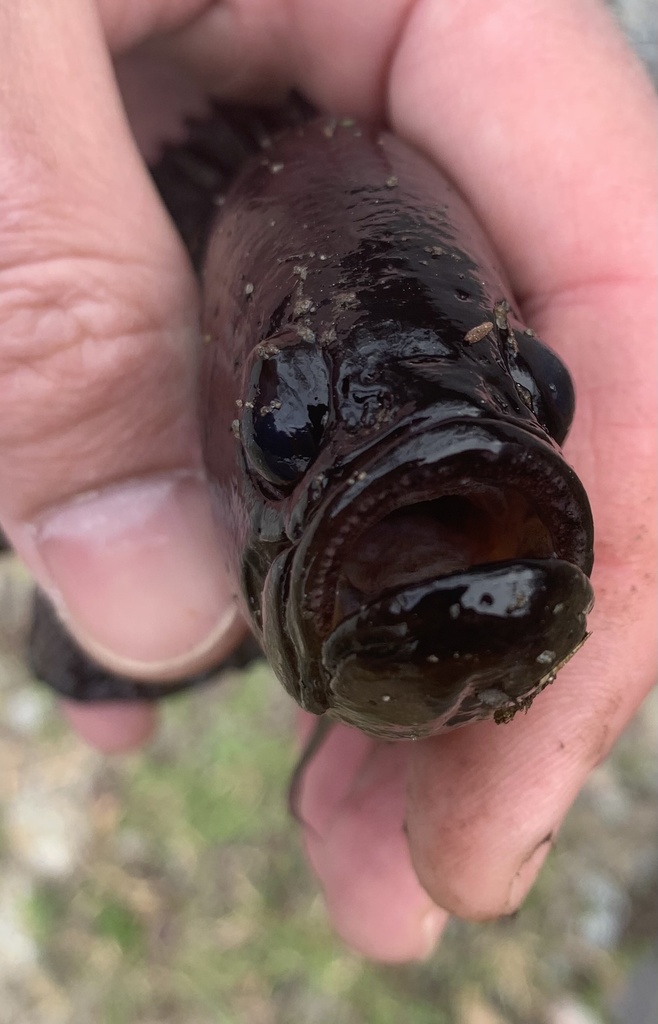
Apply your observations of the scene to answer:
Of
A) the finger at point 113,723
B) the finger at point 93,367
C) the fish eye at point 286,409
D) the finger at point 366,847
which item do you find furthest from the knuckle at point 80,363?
the finger at point 113,723

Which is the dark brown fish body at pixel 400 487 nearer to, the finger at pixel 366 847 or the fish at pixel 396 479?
the fish at pixel 396 479

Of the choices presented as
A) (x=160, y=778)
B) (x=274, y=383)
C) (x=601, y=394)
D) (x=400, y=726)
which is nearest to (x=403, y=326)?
(x=274, y=383)

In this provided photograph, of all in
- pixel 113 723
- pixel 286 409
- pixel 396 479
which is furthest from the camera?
pixel 113 723

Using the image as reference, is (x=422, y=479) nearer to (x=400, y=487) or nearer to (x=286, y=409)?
(x=400, y=487)

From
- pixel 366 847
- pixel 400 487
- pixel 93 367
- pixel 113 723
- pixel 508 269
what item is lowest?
pixel 113 723

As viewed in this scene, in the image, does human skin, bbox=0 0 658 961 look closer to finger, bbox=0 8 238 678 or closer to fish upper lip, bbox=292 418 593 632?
finger, bbox=0 8 238 678

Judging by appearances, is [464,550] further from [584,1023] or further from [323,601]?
[584,1023]

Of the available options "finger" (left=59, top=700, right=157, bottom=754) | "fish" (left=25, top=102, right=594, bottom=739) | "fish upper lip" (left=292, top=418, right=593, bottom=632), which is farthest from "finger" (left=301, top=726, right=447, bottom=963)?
"fish upper lip" (left=292, top=418, right=593, bottom=632)

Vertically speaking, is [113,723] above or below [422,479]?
below

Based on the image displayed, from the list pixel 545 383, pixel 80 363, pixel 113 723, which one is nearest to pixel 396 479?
pixel 545 383
